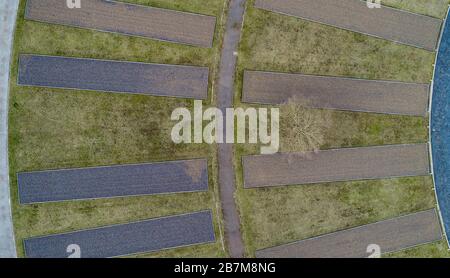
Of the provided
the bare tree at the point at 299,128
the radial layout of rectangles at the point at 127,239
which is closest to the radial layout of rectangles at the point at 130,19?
the bare tree at the point at 299,128

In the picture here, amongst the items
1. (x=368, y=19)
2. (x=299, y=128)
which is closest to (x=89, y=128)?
(x=299, y=128)

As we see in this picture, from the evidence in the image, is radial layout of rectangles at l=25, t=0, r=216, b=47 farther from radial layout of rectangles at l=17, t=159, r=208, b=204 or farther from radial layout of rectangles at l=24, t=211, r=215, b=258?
radial layout of rectangles at l=24, t=211, r=215, b=258

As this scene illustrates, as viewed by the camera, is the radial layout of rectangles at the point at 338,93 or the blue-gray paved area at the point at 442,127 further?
the blue-gray paved area at the point at 442,127

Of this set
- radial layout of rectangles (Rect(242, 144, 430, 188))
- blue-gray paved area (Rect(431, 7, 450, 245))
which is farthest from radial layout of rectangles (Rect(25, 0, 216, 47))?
blue-gray paved area (Rect(431, 7, 450, 245))

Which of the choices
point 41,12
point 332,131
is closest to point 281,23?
point 332,131

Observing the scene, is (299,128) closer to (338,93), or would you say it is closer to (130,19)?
(338,93)

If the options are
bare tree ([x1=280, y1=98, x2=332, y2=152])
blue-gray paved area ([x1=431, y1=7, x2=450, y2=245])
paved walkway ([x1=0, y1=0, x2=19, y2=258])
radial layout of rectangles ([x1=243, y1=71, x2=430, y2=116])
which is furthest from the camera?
blue-gray paved area ([x1=431, y1=7, x2=450, y2=245])

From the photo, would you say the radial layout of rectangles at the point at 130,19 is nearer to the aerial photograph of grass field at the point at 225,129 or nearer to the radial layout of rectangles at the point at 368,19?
the aerial photograph of grass field at the point at 225,129
